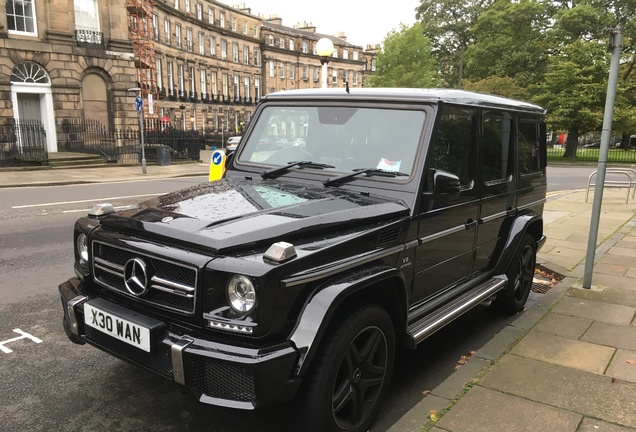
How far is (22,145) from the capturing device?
74.4 feet

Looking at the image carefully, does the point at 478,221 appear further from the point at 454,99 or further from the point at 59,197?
the point at 59,197

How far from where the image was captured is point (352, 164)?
3500mm

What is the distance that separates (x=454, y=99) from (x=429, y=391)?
6.92 feet

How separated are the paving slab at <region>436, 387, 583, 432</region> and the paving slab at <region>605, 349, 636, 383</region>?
0.84 metres

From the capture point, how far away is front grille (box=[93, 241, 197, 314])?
2.36m

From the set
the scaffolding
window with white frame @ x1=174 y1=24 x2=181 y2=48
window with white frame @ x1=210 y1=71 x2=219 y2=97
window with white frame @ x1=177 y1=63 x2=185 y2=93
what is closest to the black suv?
the scaffolding

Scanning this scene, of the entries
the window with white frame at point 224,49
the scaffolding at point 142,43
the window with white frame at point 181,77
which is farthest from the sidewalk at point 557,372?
the window with white frame at point 224,49

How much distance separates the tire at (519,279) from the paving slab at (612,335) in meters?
0.71

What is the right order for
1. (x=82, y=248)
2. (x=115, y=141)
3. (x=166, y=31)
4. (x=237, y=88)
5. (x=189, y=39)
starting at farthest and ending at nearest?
(x=237, y=88) → (x=189, y=39) → (x=166, y=31) → (x=115, y=141) → (x=82, y=248)

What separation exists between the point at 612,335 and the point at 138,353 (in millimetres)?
4039

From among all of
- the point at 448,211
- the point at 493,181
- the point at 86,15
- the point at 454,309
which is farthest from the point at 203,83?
the point at 454,309

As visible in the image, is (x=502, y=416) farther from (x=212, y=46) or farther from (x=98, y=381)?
(x=212, y=46)

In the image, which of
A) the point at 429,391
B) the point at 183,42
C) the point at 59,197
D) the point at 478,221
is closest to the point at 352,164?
the point at 478,221

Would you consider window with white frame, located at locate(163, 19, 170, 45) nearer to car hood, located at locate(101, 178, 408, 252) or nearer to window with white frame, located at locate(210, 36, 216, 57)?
window with white frame, located at locate(210, 36, 216, 57)
